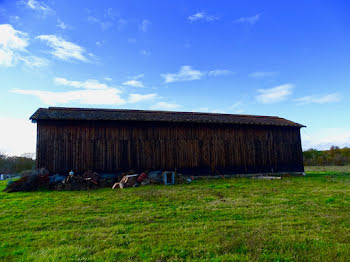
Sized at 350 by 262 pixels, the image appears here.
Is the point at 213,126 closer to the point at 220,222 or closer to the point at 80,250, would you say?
the point at 220,222

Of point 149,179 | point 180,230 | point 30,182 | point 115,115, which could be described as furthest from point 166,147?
point 180,230

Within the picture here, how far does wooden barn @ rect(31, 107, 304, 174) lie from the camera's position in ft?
52.3

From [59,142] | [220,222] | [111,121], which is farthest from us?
[111,121]

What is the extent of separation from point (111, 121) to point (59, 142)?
4.33 metres

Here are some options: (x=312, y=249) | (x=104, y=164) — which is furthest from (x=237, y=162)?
(x=312, y=249)

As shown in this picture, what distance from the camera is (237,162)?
19484 mm

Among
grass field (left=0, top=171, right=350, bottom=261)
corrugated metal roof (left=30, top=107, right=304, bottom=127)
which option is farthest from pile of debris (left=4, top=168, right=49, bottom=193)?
grass field (left=0, top=171, right=350, bottom=261)

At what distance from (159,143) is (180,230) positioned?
1239cm

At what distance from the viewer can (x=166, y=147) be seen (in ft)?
58.5

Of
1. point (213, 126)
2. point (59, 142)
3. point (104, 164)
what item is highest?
point (213, 126)

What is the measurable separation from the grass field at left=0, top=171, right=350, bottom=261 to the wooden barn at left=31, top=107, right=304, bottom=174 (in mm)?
7504

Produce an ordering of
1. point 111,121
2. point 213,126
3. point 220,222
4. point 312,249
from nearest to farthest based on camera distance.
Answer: point 312,249, point 220,222, point 111,121, point 213,126

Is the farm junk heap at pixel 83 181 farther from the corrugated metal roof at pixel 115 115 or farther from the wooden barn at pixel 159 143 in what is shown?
the corrugated metal roof at pixel 115 115

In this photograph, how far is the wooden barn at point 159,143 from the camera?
15.9 meters
